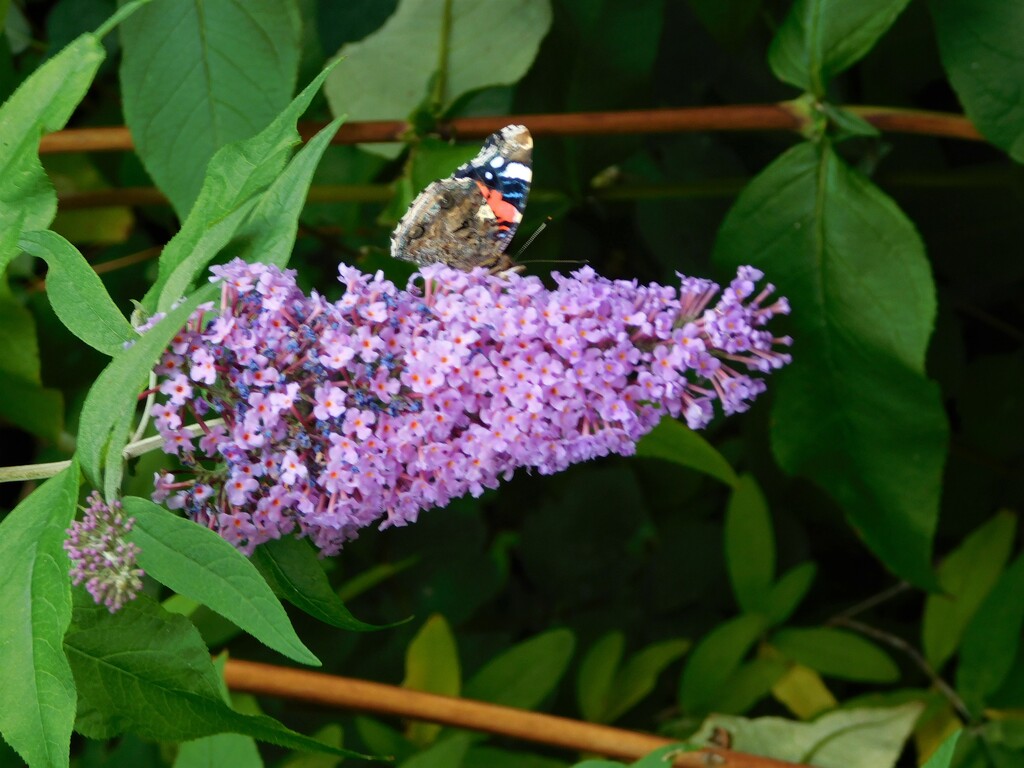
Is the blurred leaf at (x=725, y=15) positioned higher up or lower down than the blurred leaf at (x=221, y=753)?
higher up

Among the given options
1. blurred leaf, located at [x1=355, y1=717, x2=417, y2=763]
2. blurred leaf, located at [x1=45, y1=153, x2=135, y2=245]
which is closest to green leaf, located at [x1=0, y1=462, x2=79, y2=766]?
blurred leaf, located at [x1=355, y1=717, x2=417, y2=763]

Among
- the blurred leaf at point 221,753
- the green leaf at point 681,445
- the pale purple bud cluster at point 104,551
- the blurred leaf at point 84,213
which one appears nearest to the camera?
the pale purple bud cluster at point 104,551

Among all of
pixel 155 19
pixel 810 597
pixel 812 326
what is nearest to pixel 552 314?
pixel 812 326

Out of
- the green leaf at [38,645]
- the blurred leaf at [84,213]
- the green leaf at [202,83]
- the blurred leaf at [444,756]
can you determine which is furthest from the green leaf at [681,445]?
the blurred leaf at [84,213]

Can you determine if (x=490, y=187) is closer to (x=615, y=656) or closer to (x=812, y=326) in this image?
(x=812, y=326)

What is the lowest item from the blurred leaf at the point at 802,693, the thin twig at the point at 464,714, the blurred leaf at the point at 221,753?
the blurred leaf at the point at 802,693

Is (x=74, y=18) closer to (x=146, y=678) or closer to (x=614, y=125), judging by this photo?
(x=614, y=125)

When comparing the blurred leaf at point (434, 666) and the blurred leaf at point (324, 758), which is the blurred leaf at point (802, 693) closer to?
the blurred leaf at point (434, 666)
